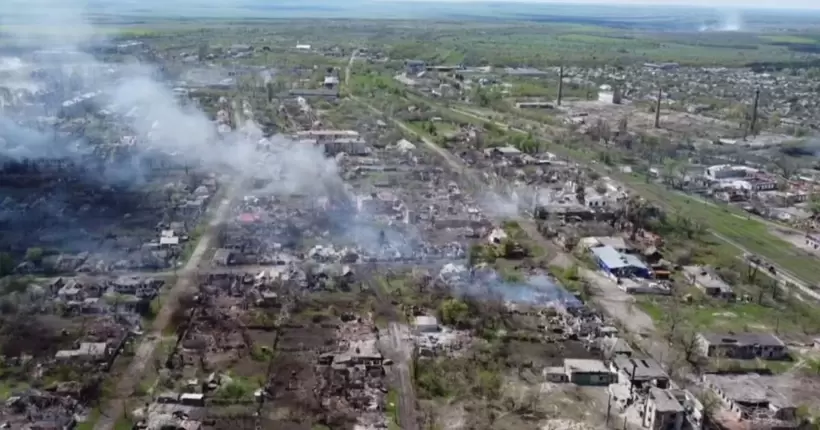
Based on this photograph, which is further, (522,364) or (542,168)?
(542,168)

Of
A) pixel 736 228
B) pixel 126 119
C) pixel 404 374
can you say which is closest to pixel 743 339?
pixel 404 374

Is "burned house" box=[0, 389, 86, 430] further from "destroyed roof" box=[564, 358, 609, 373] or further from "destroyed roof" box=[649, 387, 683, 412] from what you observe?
"destroyed roof" box=[649, 387, 683, 412]

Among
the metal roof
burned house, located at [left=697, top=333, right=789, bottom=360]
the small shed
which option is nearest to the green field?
the metal roof

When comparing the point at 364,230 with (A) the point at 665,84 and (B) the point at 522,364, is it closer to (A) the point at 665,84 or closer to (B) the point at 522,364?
(B) the point at 522,364

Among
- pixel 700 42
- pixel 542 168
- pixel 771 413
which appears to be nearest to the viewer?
pixel 771 413

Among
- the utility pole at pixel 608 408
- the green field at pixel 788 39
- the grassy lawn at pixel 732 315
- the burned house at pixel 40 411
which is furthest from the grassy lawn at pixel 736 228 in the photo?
the green field at pixel 788 39

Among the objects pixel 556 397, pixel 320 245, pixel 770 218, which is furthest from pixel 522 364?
pixel 770 218

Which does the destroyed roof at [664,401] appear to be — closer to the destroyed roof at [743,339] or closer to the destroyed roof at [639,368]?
the destroyed roof at [639,368]

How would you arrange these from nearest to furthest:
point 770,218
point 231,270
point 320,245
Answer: point 231,270
point 320,245
point 770,218
